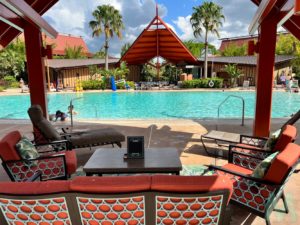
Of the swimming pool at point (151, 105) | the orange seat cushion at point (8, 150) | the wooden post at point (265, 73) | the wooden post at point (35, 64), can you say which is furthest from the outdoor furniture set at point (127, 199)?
the swimming pool at point (151, 105)

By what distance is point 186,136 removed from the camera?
6.69m

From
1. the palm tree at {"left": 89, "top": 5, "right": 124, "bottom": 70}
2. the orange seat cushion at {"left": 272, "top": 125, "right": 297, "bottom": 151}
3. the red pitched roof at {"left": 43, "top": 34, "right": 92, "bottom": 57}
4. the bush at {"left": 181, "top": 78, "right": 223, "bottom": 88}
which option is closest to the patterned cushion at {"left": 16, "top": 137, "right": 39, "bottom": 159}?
the orange seat cushion at {"left": 272, "top": 125, "right": 297, "bottom": 151}

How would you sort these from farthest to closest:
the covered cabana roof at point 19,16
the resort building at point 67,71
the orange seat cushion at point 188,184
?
the resort building at point 67,71 < the covered cabana roof at point 19,16 < the orange seat cushion at point 188,184

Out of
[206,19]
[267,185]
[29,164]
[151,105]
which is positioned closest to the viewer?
[267,185]

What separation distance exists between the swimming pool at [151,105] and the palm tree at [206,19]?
7.22 meters

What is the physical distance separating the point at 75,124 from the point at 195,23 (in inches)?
774

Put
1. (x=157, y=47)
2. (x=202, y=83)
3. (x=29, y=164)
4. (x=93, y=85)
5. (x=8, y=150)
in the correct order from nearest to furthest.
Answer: (x=8, y=150)
(x=29, y=164)
(x=157, y=47)
(x=93, y=85)
(x=202, y=83)

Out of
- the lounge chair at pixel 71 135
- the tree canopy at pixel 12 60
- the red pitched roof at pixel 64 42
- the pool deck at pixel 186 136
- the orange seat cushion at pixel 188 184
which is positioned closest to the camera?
the orange seat cushion at pixel 188 184

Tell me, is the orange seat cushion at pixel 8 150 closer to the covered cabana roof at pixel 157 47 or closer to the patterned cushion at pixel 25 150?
the patterned cushion at pixel 25 150

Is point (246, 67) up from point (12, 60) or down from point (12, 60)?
down

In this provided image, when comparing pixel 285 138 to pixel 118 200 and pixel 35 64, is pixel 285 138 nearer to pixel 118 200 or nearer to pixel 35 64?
pixel 118 200

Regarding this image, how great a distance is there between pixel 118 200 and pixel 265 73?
5.04 metres

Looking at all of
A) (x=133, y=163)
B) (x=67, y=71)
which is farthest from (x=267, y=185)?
(x=67, y=71)

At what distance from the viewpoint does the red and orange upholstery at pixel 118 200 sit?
6.51 ft
